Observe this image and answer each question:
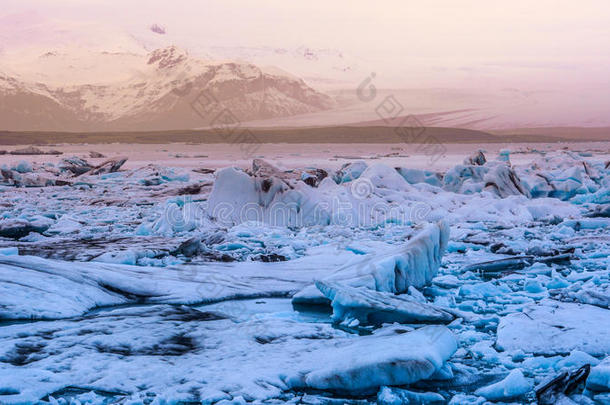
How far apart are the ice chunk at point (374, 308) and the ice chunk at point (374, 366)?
721 millimetres

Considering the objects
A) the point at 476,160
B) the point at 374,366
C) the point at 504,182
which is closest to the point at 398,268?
the point at 374,366

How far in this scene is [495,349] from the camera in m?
3.96

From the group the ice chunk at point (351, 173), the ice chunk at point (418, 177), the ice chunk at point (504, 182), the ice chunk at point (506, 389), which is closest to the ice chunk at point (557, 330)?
the ice chunk at point (506, 389)

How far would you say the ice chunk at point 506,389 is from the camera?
326 cm

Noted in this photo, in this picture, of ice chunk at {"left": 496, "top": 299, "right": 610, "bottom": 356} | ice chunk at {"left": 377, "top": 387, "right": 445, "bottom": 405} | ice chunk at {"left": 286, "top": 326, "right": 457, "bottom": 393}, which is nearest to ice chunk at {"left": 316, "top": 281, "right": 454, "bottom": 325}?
ice chunk at {"left": 496, "top": 299, "right": 610, "bottom": 356}

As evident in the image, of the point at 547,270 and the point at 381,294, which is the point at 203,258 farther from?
the point at 547,270

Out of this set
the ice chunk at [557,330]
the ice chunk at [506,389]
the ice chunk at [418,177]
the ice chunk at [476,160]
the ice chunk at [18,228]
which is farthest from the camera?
the ice chunk at [476,160]

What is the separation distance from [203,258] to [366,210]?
156 inches

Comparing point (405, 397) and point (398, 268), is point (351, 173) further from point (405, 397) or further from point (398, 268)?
point (405, 397)

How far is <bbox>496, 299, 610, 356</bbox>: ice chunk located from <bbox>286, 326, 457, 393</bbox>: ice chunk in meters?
0.71

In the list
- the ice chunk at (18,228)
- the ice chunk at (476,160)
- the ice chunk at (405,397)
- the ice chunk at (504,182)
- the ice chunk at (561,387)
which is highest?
the ice chunk at (476,160)

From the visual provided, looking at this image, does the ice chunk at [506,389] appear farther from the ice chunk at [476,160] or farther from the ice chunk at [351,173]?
the ice chunk at [476,160]

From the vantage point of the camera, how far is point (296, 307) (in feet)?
16.1

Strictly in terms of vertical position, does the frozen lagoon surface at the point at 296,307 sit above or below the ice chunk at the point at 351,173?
below
